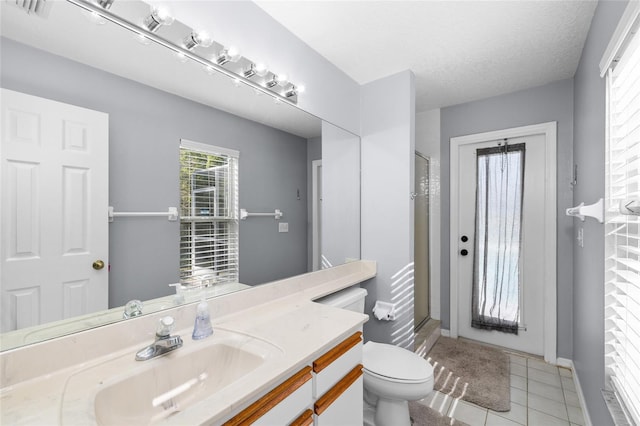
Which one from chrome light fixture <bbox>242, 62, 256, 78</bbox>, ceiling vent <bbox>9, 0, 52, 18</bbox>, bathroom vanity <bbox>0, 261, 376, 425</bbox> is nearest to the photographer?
bathroom vanity <bbox>0, 261, 376, 425</bbox>

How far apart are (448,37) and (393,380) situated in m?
2.08

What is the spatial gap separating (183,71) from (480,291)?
3019 mm

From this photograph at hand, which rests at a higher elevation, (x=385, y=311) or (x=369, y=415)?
(x=385, y=311)

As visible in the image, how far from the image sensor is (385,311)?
2.23m

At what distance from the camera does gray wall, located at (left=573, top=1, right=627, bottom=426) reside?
4.53 feet

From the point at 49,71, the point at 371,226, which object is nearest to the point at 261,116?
the point at 49,71

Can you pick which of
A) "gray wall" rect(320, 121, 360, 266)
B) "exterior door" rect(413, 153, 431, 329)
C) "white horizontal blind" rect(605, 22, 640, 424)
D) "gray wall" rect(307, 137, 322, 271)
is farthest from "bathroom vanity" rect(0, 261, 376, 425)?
"exterior door" rect(413, 153, 431, 329)

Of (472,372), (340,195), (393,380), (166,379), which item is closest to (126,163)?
(166,379)

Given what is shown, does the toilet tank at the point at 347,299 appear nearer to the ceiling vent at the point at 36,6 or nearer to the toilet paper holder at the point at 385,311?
the toilet paper holder at the point at 385,311

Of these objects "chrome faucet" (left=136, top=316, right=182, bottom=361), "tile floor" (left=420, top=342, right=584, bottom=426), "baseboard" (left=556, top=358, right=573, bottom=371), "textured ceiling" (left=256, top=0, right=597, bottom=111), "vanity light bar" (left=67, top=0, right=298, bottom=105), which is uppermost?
"textured ceiling" (left=256, top=0, right=597, bottom=111)

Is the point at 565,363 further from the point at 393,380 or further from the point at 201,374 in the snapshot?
the point at 201,374

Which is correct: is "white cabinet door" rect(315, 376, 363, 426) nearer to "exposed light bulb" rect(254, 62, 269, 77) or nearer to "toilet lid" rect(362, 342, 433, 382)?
"toilet lid" rect(362, 342, 433, 382)

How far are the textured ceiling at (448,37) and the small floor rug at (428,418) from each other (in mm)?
2434

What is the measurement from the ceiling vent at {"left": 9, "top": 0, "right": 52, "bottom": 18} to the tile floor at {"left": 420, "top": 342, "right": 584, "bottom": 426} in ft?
8.93
